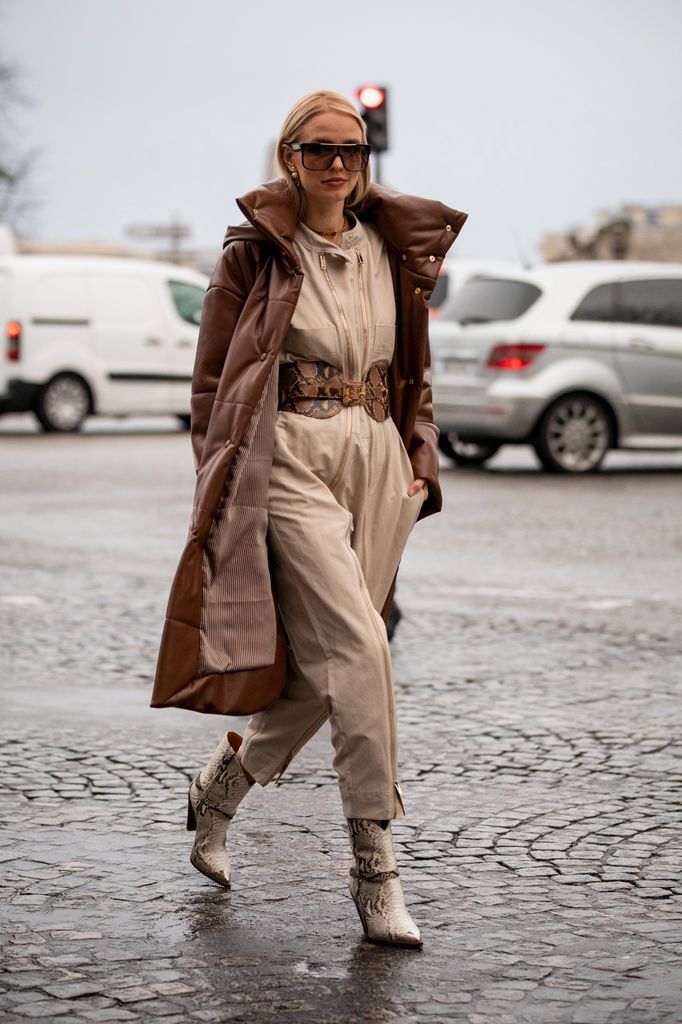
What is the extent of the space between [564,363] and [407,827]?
12.0m

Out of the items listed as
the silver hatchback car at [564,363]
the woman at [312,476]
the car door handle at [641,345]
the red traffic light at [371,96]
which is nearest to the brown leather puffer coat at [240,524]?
the woman at [312,476]

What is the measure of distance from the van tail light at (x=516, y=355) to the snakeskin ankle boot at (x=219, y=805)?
40.5 ft

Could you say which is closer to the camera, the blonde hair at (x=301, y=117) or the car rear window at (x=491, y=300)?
the blonde hair at (x=301, y=117)

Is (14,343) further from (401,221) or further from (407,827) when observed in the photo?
(401,221)

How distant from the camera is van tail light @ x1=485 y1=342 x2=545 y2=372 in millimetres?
16891

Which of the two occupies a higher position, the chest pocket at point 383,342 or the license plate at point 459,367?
the chest pocket at point 383,342

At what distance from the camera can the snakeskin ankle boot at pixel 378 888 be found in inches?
169

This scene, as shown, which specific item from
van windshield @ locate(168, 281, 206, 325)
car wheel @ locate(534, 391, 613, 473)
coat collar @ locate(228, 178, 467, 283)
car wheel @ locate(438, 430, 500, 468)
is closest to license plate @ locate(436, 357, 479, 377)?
car wheel @ locate(534, 391, 613, 473)

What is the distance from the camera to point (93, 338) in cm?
2258

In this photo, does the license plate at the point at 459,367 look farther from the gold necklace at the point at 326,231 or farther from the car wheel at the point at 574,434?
the gold necklace at the point at 326,231

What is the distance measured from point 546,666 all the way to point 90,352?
1539 centimetres

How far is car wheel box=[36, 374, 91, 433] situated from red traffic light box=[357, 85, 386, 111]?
11717mm

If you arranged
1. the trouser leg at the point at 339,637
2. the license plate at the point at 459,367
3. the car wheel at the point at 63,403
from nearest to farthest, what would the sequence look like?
the trouser leg at the point at 339,637, the license plate at the point at 459,367, the car wheel at the point at 63,403

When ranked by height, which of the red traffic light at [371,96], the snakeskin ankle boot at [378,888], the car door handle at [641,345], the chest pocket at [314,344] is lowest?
the snakeskin ankle boot at [378,888]
